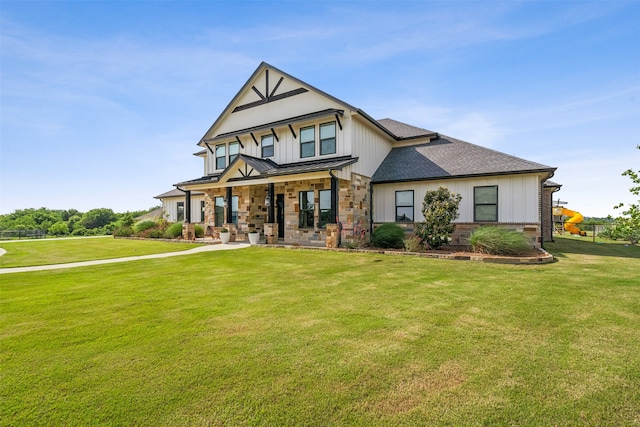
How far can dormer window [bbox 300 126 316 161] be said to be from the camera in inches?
607

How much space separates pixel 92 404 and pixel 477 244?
10.8m

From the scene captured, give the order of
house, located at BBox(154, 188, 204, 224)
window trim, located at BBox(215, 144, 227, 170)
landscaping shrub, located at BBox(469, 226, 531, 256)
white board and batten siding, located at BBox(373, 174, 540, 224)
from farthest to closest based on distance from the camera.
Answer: house, located at BBox(154, 188, 204, 224), window trim, located at BBox(215, 144, 227, 170), white board and batten siding, located at BBox(373, 174, 540, 224), landscaping shrub, located at BBox(469, 226, 531, 256)

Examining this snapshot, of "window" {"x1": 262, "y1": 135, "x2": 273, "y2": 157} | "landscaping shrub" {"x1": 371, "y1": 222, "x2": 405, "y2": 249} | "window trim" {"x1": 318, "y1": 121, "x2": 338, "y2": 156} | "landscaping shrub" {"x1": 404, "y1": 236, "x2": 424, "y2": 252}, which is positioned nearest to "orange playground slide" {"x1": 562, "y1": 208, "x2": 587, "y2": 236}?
"landscaping shrub" {"x1": 371, "y1": 222, "x2": 405, "y2": 249}

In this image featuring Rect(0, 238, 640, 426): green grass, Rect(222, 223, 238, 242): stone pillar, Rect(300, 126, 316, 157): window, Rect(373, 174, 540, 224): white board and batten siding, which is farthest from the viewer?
Rect(222, 223, 238, 242): stone pillar

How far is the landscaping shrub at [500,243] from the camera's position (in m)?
9.61

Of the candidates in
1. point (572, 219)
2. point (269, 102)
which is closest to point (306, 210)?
point (269, 102)

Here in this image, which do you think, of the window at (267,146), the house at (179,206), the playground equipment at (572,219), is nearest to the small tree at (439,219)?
the window at (267,146)

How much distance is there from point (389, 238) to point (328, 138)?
20.6ft

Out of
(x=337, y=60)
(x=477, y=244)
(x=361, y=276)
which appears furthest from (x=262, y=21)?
(x=477, y=244)

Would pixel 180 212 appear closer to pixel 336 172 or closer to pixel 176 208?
pixel 176 208

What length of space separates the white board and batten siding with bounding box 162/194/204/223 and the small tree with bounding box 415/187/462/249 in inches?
759

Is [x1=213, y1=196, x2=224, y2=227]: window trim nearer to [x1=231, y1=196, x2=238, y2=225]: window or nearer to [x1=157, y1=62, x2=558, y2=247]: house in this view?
[x1=157, y1=62, x2=558, y2=247]: house

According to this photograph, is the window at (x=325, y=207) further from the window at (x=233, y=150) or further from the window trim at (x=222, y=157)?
the window trim at (x=222, y=157)

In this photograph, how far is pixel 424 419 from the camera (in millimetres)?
2131
